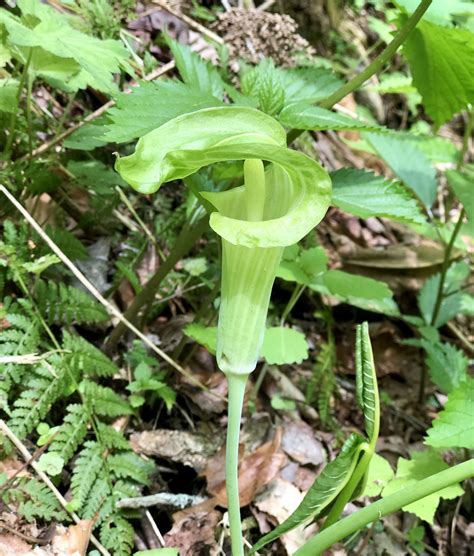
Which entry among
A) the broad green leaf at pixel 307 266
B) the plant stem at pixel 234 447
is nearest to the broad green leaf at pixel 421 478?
the plant stem at pixel 234 447

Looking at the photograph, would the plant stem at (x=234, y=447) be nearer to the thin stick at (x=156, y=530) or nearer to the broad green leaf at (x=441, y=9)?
the thin stick at (x=156, y=530)

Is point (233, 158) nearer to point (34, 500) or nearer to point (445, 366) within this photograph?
point (34, 500)

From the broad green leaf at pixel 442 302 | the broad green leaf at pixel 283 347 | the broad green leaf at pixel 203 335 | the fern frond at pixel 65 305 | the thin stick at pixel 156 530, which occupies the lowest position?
the broad green leaf at pixel 442 302

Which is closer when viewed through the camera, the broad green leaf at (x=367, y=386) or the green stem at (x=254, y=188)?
the green stem at (x=254, y=188)

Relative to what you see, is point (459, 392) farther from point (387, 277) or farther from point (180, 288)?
point (387, 277)

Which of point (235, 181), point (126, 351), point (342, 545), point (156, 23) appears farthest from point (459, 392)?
point (156, 23)

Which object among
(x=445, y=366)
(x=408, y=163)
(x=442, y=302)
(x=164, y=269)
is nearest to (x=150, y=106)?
(x=164, y=269)

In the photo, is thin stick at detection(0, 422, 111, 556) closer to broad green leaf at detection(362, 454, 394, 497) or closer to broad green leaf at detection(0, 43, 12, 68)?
broad green leaf at detection(362, 454, 394, 497)
